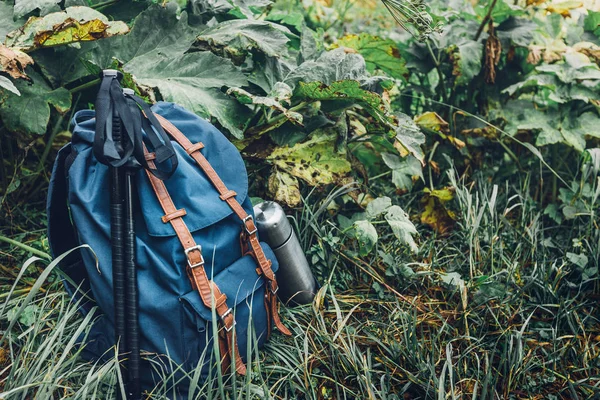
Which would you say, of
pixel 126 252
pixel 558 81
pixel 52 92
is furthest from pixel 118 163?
pixel 558 81

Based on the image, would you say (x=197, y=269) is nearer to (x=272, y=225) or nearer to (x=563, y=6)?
(x=272, y=225)

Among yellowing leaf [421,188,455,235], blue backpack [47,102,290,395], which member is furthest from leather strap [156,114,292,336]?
yellowing leaf [421,188,455,235]

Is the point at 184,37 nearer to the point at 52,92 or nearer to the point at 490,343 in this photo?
the point at 52,92

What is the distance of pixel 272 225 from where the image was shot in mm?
1904

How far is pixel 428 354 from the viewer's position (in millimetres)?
1871

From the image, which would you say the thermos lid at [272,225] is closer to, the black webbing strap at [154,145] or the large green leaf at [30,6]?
the black webbing strap at [154,145]

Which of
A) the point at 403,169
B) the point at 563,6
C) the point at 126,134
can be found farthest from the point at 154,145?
the point at 563,6

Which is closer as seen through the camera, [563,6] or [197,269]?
[197,269]

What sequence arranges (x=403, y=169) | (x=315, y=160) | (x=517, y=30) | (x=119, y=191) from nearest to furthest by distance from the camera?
(x=119, y=191) < (x=315, y=160) < (x=403, y=169) < (x=517, y=30)

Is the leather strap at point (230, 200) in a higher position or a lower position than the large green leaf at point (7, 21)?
lower

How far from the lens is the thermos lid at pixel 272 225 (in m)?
1.91

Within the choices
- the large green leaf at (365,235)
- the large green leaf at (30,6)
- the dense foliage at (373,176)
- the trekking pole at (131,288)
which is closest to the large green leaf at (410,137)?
the dense foliage at (373,176)

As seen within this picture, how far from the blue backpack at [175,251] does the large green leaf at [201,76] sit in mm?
214

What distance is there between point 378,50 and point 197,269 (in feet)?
4.99
